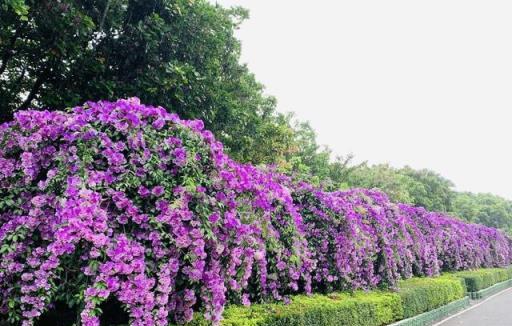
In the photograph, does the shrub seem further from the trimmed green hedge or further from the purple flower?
the purple flower

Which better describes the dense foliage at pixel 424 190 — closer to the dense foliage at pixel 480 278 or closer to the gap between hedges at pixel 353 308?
the gap between hedges at pixel 353 308

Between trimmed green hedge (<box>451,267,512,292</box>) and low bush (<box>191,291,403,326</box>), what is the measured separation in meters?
8.34

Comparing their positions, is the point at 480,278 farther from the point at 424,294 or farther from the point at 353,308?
the point at 353,308

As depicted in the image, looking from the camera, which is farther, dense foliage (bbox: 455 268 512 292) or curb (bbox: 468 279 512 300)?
dense foliage (bbox: 455 268 512 292)

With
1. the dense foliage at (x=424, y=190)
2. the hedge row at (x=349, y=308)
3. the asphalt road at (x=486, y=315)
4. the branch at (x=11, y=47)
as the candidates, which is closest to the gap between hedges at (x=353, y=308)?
the hedge row at (x=349, y=308)

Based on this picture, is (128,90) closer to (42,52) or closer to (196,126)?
(42,52)

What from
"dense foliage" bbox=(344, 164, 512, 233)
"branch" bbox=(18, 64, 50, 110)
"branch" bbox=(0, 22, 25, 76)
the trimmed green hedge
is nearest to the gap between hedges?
the trimmed green hedge

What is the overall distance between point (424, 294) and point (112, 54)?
8304mm

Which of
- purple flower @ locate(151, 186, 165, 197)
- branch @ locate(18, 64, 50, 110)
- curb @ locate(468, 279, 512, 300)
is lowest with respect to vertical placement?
curb @ locate(468, 279, 512, 300)

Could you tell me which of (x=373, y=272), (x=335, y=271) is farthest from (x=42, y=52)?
(x=373, y=272)

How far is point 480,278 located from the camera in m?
16.9

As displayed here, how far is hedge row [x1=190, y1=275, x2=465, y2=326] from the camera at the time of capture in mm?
5125

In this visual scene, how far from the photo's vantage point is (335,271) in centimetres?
799

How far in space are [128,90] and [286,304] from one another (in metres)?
4.10
